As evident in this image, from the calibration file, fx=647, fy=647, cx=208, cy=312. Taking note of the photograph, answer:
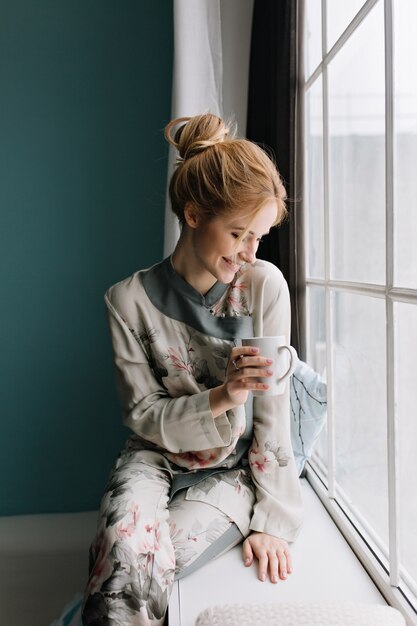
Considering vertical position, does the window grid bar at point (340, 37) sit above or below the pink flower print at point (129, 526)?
above

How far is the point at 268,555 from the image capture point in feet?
4.04

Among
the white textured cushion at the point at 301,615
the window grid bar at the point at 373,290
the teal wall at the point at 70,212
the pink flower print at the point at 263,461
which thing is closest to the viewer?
the white textured cushion at the point at 301,615

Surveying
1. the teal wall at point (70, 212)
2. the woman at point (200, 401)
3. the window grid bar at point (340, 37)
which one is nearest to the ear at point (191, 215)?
the woman at point (200, 401)

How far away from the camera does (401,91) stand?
1.11 m

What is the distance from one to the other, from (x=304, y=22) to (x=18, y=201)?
1.08m

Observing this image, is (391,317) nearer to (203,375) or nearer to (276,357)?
(276,357)

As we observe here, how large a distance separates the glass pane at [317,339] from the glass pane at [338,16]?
23.8 inches

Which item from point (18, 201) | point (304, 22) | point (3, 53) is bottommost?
point (18, 201)

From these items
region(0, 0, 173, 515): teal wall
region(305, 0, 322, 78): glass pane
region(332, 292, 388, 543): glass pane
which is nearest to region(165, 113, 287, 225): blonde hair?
region(332, 292, 388, 543): glass pane

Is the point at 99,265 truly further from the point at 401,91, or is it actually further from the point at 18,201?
the point at 401,91

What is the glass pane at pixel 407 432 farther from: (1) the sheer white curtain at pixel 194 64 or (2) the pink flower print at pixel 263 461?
(1) the sheer white curtain at pixel 194 64

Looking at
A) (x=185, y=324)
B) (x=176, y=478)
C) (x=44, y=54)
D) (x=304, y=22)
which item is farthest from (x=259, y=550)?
(x=44, y=54)

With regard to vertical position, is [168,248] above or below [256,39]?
below

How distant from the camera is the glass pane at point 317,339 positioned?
171 cm
